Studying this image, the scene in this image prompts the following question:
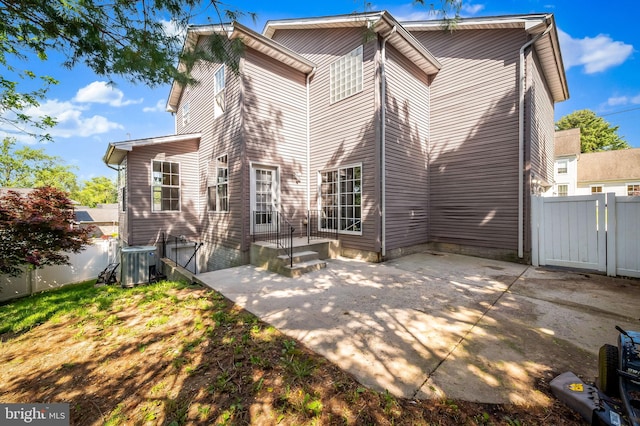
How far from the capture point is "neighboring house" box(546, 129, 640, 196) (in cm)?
1938

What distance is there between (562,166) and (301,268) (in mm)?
25279

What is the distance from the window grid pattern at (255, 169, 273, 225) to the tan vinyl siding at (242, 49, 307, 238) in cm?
32

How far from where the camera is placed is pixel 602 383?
1.89 m

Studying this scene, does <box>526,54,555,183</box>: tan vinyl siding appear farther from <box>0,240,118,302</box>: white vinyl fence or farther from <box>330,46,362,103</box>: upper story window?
<box>0,240,118,302</box>: white vinyl fence

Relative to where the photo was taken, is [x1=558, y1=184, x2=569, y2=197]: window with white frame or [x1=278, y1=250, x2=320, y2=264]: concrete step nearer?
[x1=278, y1=250, x2=320, y2=264]: concrete step

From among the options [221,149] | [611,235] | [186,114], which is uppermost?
[186,114]

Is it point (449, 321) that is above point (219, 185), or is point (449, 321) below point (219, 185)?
below

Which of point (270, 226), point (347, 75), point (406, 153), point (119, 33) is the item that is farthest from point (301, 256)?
point (347, 75)

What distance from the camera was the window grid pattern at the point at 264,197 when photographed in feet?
25.0

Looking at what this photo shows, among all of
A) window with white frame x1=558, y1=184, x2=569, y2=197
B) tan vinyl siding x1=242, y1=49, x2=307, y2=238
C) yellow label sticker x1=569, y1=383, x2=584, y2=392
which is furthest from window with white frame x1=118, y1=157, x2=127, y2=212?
window with white frame x1=558, y1=184, x2=569, y2=197

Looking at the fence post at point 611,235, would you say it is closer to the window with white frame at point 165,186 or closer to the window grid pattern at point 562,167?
the window with white frame at point 165,186

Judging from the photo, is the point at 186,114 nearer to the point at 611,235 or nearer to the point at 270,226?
the point at 270,226
